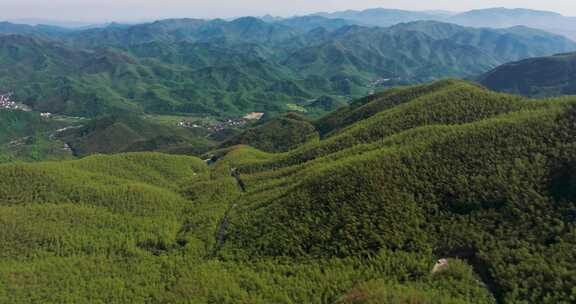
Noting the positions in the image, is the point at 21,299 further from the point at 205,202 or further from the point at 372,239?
the point at 372,239

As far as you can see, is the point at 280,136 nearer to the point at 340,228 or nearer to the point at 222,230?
the point at 222,230

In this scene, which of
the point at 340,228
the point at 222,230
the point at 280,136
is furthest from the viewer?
the point at 280,136

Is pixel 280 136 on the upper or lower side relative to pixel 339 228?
lower

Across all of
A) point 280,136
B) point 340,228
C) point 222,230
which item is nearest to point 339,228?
point 340,228

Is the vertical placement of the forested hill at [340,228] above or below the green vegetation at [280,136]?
above

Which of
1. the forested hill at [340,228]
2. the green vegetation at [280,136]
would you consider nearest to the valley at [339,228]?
the forested hill at [340,228]

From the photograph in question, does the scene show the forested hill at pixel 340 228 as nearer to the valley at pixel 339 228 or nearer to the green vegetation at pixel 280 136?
the valley at pixel 339 228

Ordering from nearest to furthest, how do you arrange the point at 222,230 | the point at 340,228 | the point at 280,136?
the point at 340,228 < the point at 222,230 < the point at 280,136

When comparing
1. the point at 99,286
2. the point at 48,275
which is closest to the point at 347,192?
the point at 99,286

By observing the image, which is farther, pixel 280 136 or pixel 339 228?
pixel 280 136

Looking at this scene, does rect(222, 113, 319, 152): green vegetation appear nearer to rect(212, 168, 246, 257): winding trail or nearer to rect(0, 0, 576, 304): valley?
rect(0, 0, 576, 304): valley
